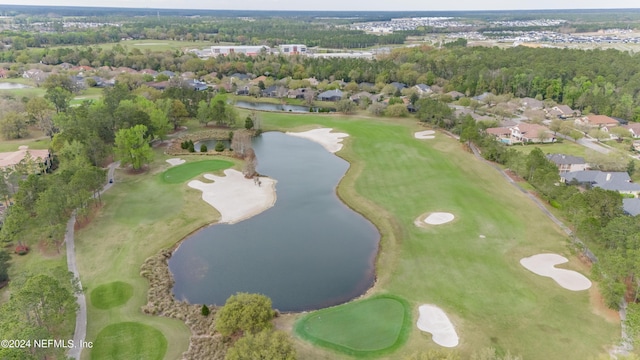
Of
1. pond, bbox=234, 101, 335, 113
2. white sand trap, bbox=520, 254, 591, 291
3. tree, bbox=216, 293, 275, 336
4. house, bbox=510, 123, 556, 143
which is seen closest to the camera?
tree, bbox=216, 293, 275, 336

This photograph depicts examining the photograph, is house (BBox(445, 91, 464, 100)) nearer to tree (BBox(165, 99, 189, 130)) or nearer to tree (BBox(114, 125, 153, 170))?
tree (BBox(165, 99, 189, 130))

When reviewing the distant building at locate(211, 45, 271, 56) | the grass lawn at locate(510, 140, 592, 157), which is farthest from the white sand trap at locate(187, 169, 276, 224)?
the distant building at locate(211, 45, 271, 56)

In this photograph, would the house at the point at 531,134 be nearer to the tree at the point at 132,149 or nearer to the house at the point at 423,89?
the house at the point at 423,89

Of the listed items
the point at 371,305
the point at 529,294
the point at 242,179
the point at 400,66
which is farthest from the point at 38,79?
the point at 529,294

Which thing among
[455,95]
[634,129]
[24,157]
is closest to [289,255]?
[24,157]

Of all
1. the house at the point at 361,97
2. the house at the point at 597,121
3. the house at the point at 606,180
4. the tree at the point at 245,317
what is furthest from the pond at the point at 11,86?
the house at the point at 597,121
